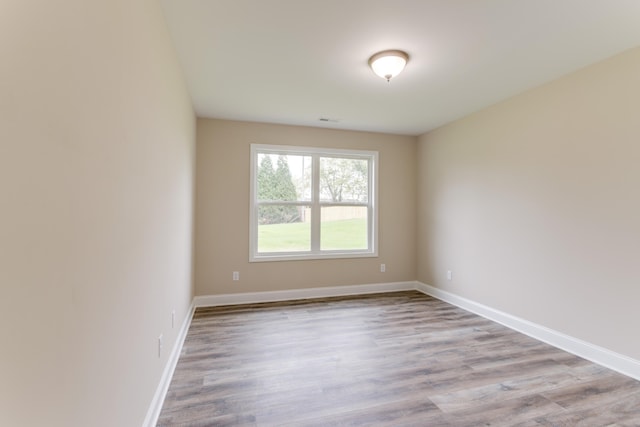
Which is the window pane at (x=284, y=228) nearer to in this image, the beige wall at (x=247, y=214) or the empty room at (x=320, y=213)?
the empty room at (x=320, y=213)

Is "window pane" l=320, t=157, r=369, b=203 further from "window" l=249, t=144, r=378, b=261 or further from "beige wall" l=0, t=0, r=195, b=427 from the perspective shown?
"beige wall" l=0, t=0, r=195, b=427

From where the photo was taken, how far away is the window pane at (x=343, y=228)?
4.64 m

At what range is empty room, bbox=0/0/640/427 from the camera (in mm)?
836

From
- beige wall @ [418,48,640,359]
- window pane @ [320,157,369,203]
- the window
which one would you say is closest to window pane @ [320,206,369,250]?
the window

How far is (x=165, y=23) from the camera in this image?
207 centimetres

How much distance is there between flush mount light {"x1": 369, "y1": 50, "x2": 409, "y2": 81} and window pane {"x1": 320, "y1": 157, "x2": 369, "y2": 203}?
7.12 feet

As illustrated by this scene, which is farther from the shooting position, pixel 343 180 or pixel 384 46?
pixel 343 180

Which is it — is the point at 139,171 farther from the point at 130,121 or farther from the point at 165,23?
the point at 165,23

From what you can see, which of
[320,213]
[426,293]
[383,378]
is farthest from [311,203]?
[383,378]

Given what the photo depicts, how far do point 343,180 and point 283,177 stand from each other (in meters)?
0.95

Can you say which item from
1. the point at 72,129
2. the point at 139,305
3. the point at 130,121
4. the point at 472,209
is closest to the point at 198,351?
the point at 139,305

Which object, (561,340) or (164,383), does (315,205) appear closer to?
(164,383)

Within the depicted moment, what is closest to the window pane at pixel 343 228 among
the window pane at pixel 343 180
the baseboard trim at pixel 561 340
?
the window pane at pixel 343 180

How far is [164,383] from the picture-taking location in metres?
2.09
